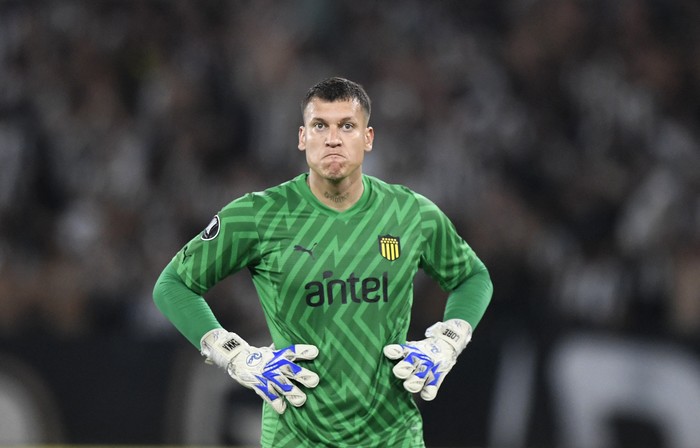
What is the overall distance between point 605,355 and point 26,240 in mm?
4766

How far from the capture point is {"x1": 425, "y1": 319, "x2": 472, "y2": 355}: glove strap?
467cm

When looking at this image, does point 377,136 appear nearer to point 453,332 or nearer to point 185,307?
point 453,332

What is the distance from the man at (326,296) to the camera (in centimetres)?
444

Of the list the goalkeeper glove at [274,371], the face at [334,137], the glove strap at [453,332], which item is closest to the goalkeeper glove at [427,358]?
the glove strap at [453,332]

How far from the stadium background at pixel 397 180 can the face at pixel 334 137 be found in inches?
154

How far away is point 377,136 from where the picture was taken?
1024 centimetres

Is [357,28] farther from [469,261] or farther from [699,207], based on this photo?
[469,261]

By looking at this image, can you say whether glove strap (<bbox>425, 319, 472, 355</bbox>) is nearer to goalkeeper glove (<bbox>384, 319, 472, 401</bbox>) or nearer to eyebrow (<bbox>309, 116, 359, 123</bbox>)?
goalkeeper glove (<bbox>384, 319, 472, 401</bbox>)

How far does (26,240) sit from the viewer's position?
9.91m

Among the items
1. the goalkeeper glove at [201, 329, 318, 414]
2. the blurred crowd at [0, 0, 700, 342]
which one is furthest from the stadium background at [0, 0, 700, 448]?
the goalkeeper glove at [201, 329, 318, 414]

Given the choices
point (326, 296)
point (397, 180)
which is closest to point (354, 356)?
point (326, 296)

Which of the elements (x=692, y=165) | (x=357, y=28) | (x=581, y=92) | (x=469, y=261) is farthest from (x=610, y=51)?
(x=469, y=261)

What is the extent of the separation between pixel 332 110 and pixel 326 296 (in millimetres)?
693

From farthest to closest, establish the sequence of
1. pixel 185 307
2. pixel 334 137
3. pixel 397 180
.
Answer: pixel 397 180, pixel 185 307, pixel 334 137
